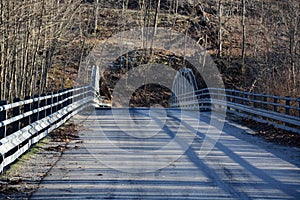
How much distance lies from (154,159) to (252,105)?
1255 centimetres

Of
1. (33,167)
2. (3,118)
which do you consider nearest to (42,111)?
(33,167)

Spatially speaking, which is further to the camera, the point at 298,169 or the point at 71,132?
the point at 71,132

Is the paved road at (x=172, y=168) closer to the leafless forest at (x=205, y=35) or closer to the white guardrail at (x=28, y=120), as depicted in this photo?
the white guardrail at (x=28, y=120)

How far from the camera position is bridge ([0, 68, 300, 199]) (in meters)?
7.36

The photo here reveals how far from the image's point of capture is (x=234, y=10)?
196 feet

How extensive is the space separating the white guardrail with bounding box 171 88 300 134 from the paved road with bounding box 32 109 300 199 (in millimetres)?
1526

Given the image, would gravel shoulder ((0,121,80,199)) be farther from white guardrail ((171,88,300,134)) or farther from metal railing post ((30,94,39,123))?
white guardrail ((171,88,300,134))

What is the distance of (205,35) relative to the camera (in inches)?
2099

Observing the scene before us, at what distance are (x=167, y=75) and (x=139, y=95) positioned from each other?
528 centimetres

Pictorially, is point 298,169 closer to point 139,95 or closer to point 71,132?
point 71,132

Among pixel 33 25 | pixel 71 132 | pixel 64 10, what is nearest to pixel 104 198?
pixel 71 132

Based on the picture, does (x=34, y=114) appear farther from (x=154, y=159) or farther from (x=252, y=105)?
(x=252, y=105)

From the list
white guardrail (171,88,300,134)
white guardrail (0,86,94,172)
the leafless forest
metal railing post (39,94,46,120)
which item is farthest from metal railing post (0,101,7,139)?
white guardrail (171,88,300,134)

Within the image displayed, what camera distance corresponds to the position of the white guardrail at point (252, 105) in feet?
50.0
